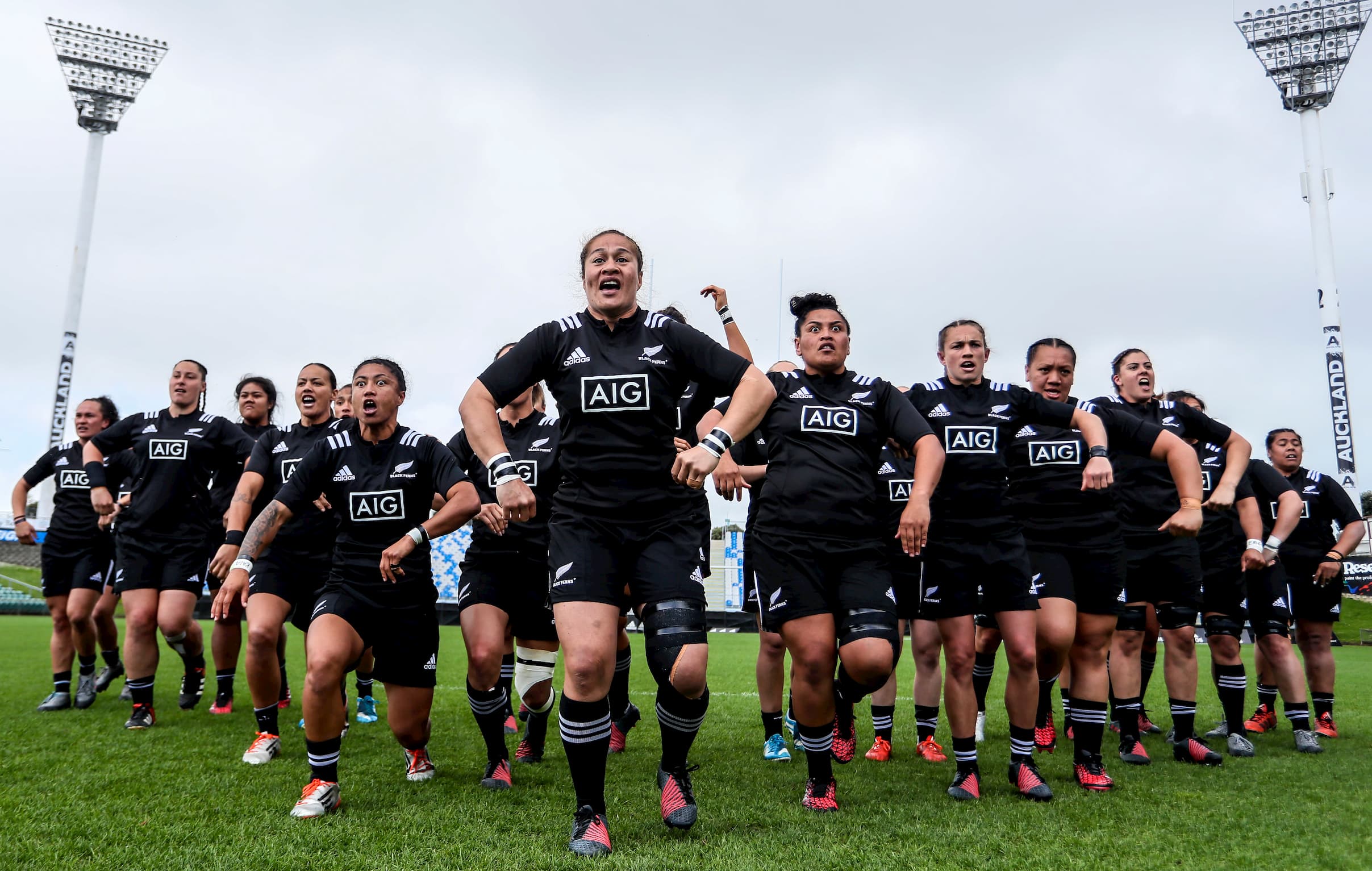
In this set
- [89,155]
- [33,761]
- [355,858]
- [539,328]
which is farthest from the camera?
[89,155]

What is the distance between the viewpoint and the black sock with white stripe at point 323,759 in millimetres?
4551

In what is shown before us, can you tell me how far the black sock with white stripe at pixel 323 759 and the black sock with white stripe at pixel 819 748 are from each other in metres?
2.37

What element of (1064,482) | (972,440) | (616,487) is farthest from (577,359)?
(1064,482)

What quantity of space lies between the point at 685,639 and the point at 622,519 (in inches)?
23.6

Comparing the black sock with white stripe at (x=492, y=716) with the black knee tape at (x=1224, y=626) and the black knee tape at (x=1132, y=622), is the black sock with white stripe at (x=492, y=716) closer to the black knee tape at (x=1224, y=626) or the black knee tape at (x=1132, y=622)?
the black knee tape at (x=1132, y=622)

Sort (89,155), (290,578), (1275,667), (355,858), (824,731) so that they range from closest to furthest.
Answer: (355,858) < (824,731) < (290,578) < (1275,667) < (89,155)

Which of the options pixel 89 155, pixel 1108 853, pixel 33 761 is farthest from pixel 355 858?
pixel 89 155

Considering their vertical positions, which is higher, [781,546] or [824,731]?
[781,546]

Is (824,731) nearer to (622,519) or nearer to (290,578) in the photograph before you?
(622,519)

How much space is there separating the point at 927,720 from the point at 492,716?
3.04 meters

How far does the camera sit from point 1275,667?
24.8 ft

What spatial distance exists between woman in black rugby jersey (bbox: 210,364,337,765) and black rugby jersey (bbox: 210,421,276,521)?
162 cm

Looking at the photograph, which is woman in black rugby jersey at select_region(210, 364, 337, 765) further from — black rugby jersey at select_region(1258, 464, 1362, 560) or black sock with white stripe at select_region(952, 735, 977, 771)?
black rugby jersey at select_region(1258, 464, 1362, 560)

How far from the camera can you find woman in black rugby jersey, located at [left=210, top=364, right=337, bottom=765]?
583 centimetres
